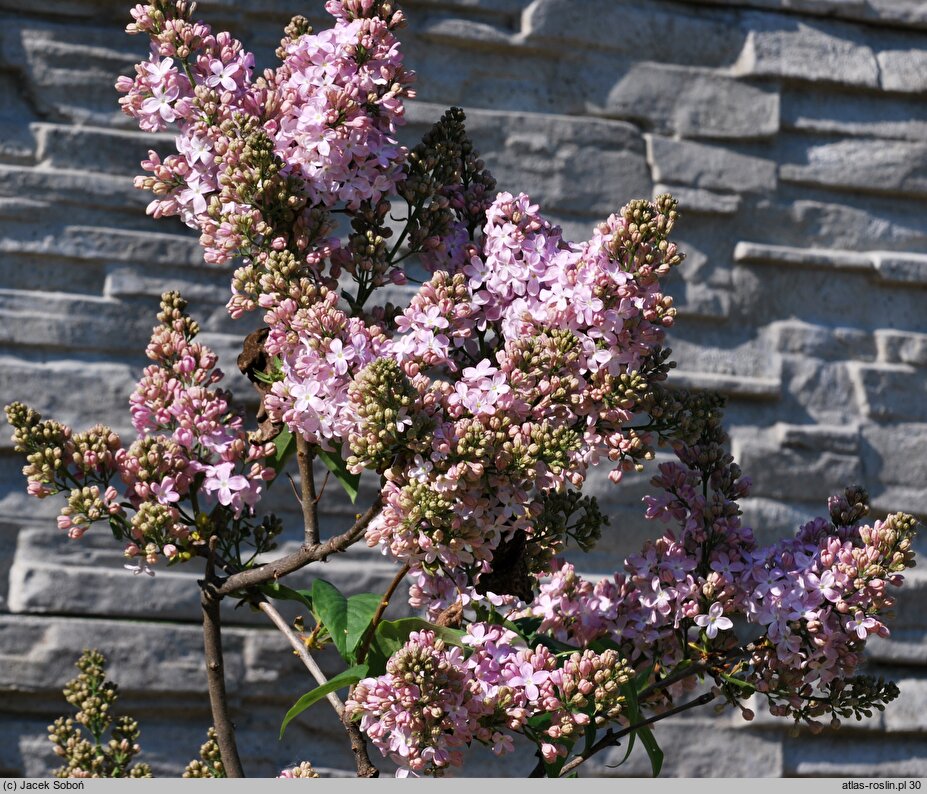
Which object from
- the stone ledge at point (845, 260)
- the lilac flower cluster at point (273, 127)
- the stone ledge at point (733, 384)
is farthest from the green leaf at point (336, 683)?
the stone ledge at point (845, 260)

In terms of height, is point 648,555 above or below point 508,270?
below

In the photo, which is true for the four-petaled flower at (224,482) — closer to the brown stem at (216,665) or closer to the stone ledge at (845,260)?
the brown stem at (216,665)

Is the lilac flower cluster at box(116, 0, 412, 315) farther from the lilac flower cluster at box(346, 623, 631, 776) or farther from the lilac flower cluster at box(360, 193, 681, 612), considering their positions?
the lilac flower cluster at box(346, 623, 631, 776)

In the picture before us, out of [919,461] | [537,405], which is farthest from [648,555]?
[919,461]

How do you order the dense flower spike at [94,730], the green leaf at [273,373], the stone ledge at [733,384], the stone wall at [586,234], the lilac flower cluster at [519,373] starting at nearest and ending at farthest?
the lilac flower cluster at [519,373], the green leaf at [273,373], the dense flower spike at [94,730], the stone wall at [586,234], the stone ledge at [733,384]

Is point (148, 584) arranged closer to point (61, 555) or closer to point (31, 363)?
point (61, 555)

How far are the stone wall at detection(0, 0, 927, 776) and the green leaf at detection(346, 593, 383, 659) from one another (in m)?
0.66

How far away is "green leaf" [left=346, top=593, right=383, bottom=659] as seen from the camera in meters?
0.65

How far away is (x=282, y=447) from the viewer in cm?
72

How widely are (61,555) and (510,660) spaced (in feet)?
2.80

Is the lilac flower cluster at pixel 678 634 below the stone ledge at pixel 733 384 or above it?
below

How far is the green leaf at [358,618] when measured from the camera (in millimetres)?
645

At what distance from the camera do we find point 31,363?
1.30 m

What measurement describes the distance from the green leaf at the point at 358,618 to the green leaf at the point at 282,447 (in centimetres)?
10
